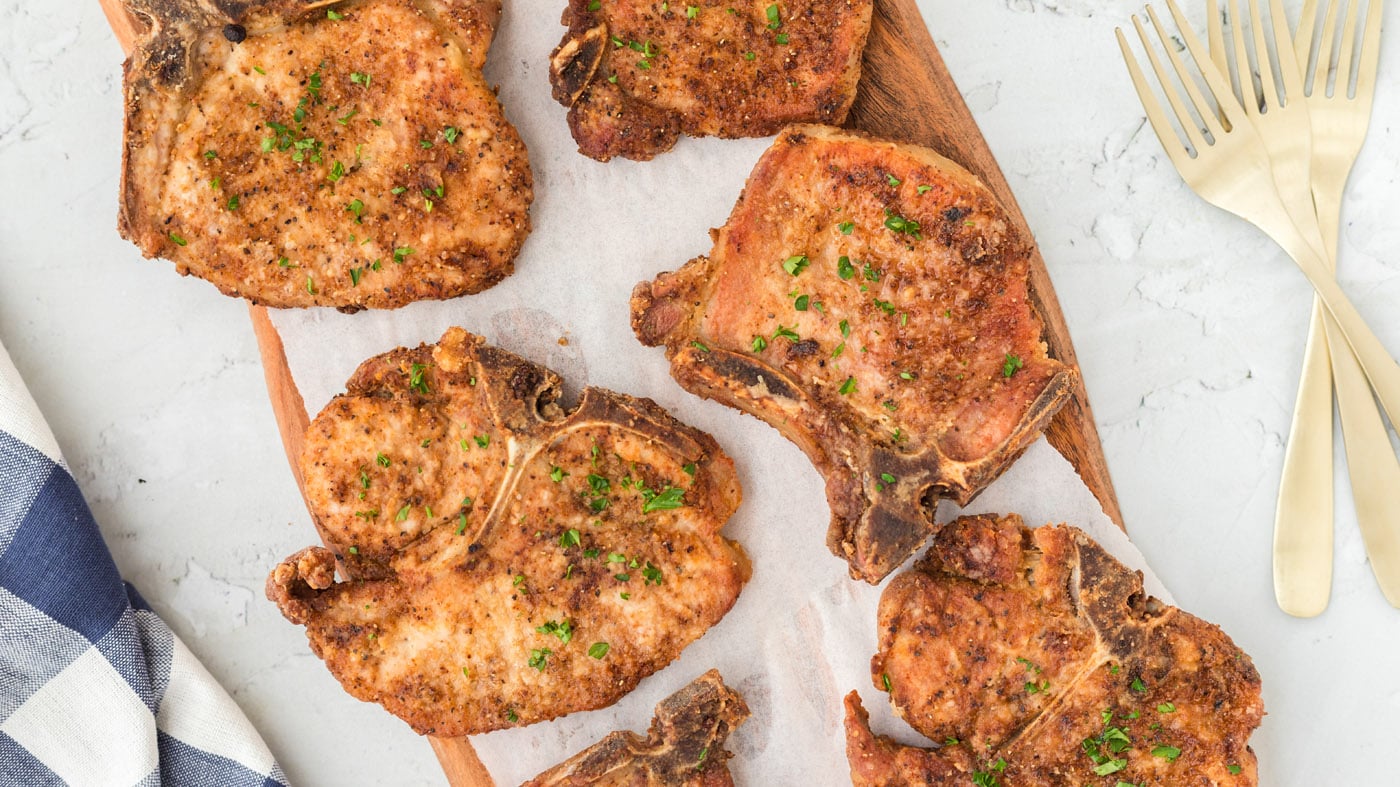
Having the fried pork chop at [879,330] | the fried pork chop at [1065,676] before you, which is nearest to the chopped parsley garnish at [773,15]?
the fried pork chop at [879,330]

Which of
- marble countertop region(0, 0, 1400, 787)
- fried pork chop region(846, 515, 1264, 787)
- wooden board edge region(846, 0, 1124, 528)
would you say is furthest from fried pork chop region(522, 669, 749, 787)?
marble countertop region(0, 0, 1400, 787)

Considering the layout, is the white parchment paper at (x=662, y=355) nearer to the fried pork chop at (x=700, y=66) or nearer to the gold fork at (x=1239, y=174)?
the fried pork chop at (x=700, y=66)

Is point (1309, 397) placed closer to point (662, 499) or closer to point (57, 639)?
point (662, 499)

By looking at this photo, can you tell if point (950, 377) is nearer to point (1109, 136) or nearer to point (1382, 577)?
point (1109, 136)

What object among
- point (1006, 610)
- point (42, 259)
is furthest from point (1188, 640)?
point (42, 259)

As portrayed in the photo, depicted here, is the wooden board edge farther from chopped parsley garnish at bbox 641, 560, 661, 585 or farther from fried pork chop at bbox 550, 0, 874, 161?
chopped parsley garnish at bbox 641, 560, 661, 585
